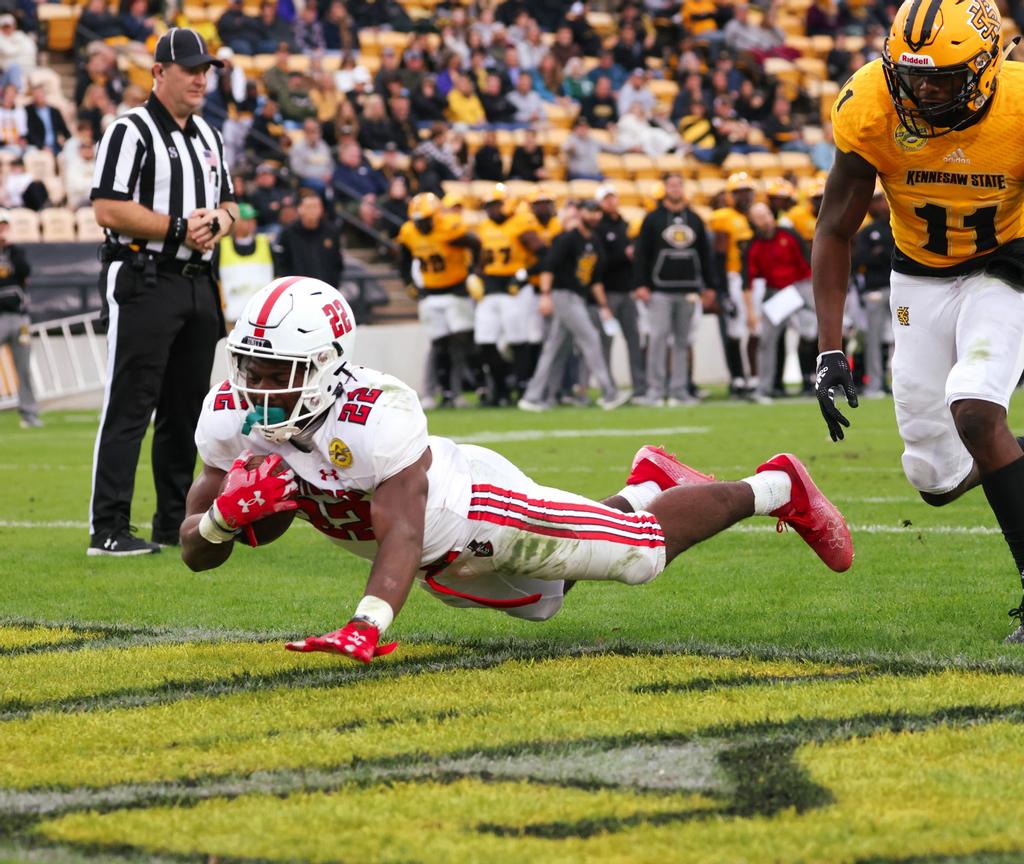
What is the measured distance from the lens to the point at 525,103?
20.8 m

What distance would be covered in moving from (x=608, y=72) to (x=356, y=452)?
736 inches

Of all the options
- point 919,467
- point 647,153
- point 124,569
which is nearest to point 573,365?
point 647,153

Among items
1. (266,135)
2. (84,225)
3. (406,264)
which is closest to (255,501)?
(406,264)

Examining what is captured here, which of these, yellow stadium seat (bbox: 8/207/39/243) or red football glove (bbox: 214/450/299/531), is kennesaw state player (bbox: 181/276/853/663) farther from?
yellow stadium seat (bbox: 8/207/39/243)

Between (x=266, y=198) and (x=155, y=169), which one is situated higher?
(x=155, y=169)

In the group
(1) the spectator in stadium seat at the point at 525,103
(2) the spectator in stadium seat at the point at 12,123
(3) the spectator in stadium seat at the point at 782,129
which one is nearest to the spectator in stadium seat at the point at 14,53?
(2) the spectator in stadium seat at the point at 12,123

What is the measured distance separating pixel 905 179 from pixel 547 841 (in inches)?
100.0

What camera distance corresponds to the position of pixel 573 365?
1592 cm

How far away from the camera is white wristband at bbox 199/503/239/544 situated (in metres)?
3.81

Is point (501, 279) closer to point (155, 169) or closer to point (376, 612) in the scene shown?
point (155, 169)

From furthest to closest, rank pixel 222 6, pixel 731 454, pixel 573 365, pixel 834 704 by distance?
pixel 222 6
pixel 573 365
pixel 731 454
pixel 834 704

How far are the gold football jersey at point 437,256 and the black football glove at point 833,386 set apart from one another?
10.6 metres

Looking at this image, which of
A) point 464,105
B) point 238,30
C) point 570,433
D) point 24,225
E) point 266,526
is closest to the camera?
point 266,526

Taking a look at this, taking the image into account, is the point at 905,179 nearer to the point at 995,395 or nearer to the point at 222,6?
the point at 995,395
